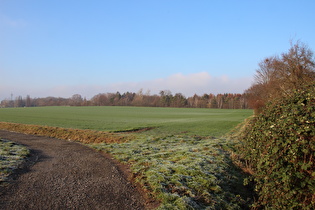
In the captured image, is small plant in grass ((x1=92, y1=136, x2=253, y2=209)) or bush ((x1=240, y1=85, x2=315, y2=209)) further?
small plant in grass ((x1=92, y1=136, x2=253, y2=209))

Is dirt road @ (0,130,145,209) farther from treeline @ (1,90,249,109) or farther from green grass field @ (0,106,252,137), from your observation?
treeline @ (1,90,249,109)

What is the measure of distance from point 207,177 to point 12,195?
5.42 meters

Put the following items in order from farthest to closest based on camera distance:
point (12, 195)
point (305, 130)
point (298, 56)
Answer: point (298, 56), point (12, 195), point (305, 130)

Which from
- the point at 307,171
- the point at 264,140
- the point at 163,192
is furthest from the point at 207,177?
the point at 307,171

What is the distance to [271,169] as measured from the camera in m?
4.65

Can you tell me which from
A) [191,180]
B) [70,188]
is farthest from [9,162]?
[191,180]

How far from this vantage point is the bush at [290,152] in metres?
4.17

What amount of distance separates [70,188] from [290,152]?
5.52 metres

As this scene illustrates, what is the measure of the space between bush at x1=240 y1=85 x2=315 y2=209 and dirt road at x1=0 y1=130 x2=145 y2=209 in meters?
3.01

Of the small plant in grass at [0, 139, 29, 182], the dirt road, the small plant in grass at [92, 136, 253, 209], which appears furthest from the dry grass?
the dirt road

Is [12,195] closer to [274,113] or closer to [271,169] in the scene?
[271,169]

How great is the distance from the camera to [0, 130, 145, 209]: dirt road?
5.89 meters

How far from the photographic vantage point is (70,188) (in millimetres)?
6789

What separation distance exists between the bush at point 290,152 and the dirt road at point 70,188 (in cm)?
301
